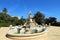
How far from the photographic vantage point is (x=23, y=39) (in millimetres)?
9867

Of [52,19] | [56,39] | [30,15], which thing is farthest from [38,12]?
[56,39]

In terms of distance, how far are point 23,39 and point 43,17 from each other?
29622 mm

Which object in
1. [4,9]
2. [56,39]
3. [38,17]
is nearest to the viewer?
[56,39]

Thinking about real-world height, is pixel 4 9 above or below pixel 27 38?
above

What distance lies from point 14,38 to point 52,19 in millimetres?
29335

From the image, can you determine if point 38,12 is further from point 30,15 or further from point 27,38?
point 27,38

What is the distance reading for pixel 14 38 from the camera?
10094 mm

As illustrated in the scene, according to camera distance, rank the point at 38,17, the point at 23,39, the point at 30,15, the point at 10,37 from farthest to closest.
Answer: the point at 38,17 → the point at 30,15 → the point at 10,37 → the point at 23,39

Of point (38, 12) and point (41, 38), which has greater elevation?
point (38, 12)

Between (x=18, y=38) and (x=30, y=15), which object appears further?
(x=30, y=15)

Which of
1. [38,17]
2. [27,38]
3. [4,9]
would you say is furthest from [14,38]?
[4,9]

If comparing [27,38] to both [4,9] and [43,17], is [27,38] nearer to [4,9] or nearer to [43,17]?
[43,17]

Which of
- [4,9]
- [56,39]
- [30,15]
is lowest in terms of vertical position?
[56,39]

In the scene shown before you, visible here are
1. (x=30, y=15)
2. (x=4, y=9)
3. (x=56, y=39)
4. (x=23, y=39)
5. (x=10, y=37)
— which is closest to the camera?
(x=23, y=39)
